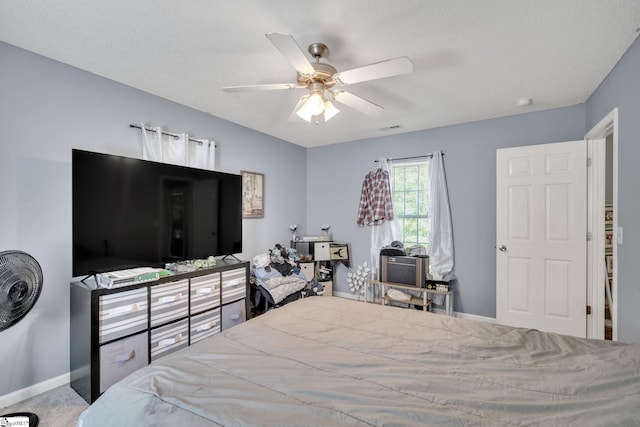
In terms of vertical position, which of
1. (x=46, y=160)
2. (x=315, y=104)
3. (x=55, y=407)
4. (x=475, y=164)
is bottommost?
(x=55, y=407)

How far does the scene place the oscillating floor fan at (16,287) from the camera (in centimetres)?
162

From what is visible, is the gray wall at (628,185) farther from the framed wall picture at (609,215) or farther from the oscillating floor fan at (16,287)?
the oscillating floor fan at (16,287)

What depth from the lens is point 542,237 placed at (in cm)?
311

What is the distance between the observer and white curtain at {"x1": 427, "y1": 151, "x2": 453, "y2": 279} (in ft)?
12.5

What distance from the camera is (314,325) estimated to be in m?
1.72

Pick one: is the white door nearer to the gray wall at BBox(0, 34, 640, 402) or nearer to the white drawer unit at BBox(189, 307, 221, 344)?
the gray wall at BBox(0, 34, 640, 402)

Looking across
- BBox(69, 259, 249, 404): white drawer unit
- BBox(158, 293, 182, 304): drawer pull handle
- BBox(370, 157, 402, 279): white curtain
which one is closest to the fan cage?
BBox(69, 259, 249, 404): white drawer unit

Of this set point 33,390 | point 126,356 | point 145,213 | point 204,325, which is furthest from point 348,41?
point 33,390

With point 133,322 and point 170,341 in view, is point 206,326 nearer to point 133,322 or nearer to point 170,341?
point 170,341

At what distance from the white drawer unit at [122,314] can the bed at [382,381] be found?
3.36ft

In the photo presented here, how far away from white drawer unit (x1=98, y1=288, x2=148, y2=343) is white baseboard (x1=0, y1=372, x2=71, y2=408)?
67 centimetres

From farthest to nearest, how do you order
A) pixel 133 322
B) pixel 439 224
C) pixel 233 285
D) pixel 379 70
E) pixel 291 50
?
pixel 439 224 → pixel 233 285 → pixel 133 322 → pixel 379 70 → pixel 291 50

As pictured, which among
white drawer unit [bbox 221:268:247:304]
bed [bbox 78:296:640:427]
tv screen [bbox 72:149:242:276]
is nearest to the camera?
bed [bbox 78:296:640:427]

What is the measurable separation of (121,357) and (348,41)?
2.70 m
